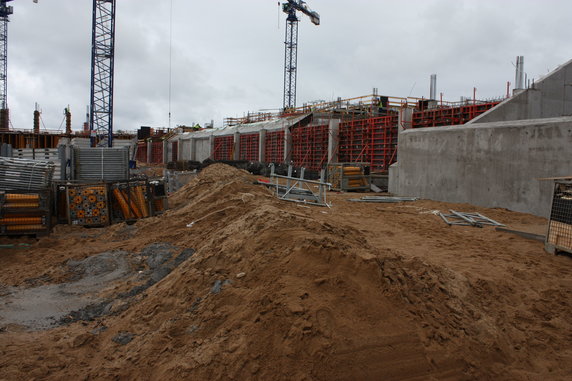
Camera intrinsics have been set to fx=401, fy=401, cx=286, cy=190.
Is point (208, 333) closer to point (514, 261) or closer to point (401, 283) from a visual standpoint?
point (401, 283)

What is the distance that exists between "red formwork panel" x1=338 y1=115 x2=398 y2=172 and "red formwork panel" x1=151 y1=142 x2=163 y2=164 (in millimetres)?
36091

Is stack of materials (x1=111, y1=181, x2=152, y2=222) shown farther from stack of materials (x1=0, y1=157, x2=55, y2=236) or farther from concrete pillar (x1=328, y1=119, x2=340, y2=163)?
concrete pillar (x1=328, y1=119, x2=340, y2=163)

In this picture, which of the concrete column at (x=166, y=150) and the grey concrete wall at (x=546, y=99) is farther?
the concrete column at (x=166, y=150)

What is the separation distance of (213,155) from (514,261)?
37559mm

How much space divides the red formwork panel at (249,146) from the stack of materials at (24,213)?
27.1 meters

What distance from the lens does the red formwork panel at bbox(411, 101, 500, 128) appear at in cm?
1861

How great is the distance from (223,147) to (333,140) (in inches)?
737

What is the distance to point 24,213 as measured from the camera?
9.80 m

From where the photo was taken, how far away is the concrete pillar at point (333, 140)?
26219mm

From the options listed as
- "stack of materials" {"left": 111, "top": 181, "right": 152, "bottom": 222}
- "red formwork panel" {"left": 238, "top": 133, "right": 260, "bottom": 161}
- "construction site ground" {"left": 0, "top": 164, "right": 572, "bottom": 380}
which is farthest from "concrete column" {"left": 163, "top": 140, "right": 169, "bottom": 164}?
Result: "construction site ground" {"left": 0, "top": 164, "right": 572, "bottom": 380}

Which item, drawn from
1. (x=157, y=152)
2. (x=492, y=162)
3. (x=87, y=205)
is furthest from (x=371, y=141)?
(x=157, y=152)

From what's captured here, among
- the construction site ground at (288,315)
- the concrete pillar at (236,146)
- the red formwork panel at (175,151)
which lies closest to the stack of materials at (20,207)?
the construction site ground at (288,315)

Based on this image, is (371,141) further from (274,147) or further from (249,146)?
(249,146)

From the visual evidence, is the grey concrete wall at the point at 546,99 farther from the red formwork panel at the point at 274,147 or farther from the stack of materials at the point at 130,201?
the red formwork panel at the point at 274,147
